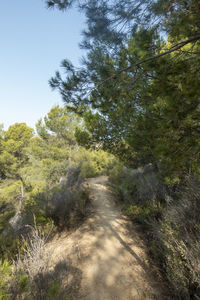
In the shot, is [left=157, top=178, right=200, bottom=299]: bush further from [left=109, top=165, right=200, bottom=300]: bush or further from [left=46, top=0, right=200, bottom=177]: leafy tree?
[left=46, top=0, right=200, bottom=177]: leafy tree

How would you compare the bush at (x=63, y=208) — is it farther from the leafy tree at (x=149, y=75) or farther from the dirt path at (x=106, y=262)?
the leafy tree at (x=149, y=75)

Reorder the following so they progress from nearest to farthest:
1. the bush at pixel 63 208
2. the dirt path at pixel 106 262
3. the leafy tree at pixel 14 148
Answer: the dirt path at pixel 106 262
the bush at pixel 63 208
the leafy tree at pixel 14 148

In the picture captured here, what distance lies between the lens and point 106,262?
3070 mm

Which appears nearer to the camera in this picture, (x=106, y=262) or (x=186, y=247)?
(x=186, y=247)

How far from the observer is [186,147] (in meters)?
1.89

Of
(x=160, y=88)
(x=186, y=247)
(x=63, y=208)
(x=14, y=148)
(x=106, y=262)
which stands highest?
(x=14, y=148)

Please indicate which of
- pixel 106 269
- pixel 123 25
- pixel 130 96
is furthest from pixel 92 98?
pixel 106 269

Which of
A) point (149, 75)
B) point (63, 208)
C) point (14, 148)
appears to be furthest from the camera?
point (14, 148)

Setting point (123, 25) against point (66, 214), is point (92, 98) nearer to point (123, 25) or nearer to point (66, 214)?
point (123, 25)

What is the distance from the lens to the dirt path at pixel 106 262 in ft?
7.79

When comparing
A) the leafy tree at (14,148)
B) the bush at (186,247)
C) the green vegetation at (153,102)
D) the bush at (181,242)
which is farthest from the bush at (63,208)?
the leafy tree at (14,148)

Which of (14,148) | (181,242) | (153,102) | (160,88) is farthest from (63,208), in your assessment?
(14,148)

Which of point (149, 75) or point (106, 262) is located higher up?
point (149, 75)

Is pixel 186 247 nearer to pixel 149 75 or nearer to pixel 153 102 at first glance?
pixel 153 102
